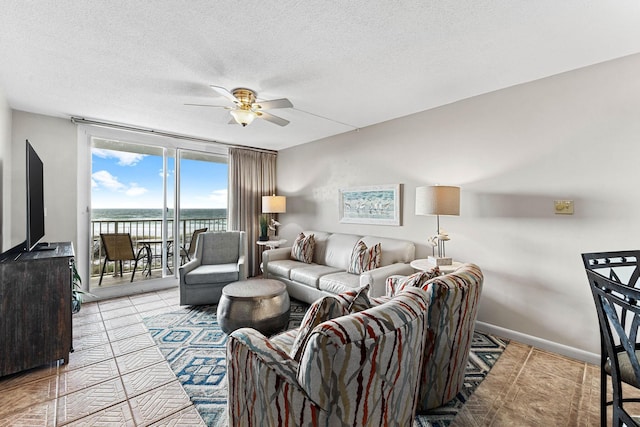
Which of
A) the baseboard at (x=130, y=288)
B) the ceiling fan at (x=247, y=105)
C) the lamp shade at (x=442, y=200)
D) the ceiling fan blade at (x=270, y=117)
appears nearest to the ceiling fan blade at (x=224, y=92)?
the ceiling fan at (x=247, y=105)

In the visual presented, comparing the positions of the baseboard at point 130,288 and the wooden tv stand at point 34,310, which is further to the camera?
the baseboard at point 130,288

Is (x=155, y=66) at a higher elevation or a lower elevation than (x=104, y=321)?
higher

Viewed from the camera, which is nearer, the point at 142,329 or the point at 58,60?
the point at 58,60

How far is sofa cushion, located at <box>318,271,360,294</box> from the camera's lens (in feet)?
10.1

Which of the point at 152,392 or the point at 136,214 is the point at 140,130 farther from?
the point at 152,392

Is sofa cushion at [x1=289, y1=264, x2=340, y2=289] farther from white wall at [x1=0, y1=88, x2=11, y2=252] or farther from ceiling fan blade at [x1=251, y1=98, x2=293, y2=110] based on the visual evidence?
white wall at [x1=0, y1=88, x2=11, y2=252]

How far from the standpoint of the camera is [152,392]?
1904 millimetres

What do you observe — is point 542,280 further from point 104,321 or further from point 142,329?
point 104,321

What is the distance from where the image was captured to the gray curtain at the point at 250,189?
4945 millimetres

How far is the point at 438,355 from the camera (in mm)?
1642

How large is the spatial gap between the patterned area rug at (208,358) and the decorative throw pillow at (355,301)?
92cm

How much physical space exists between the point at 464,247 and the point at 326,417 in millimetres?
2541

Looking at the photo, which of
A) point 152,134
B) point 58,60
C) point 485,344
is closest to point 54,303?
point 58,60

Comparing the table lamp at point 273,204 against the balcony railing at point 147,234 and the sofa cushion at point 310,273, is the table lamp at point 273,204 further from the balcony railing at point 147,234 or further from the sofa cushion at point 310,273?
the sofa cushion at point 310,273
